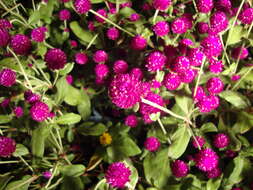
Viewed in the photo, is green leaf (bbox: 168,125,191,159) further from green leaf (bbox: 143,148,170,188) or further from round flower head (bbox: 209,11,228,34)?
round flower head (bbox: 209,11,228,34)

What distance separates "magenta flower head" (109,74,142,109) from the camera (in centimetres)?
76

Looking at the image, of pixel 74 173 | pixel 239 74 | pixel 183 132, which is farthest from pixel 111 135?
pixel 239 74

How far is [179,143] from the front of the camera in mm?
972

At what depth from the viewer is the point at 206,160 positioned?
3.02 ft

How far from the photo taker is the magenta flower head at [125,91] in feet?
2.50

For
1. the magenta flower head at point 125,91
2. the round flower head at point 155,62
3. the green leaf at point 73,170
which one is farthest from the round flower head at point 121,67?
the green leaf at point 73,170

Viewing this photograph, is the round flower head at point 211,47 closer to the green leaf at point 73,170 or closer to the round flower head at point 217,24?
the round flower head at point 217,24

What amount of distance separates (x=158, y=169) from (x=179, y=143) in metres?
0.15

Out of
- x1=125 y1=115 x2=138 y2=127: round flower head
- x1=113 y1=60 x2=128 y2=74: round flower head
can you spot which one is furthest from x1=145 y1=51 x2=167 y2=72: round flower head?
A: x1=125 y1=115 x2=138 y2=127: round flower head

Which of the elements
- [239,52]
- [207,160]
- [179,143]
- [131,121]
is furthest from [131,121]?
[239,52]

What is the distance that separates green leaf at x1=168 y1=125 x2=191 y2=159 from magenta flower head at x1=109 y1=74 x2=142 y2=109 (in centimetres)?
28

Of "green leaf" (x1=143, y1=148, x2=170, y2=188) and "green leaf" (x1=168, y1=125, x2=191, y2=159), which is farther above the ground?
"green leaf" (x1=168, y1=125, x2=191, y2=159)

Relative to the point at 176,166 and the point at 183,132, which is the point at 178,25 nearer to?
the point at 183,132

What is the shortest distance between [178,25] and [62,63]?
18.0 inches
